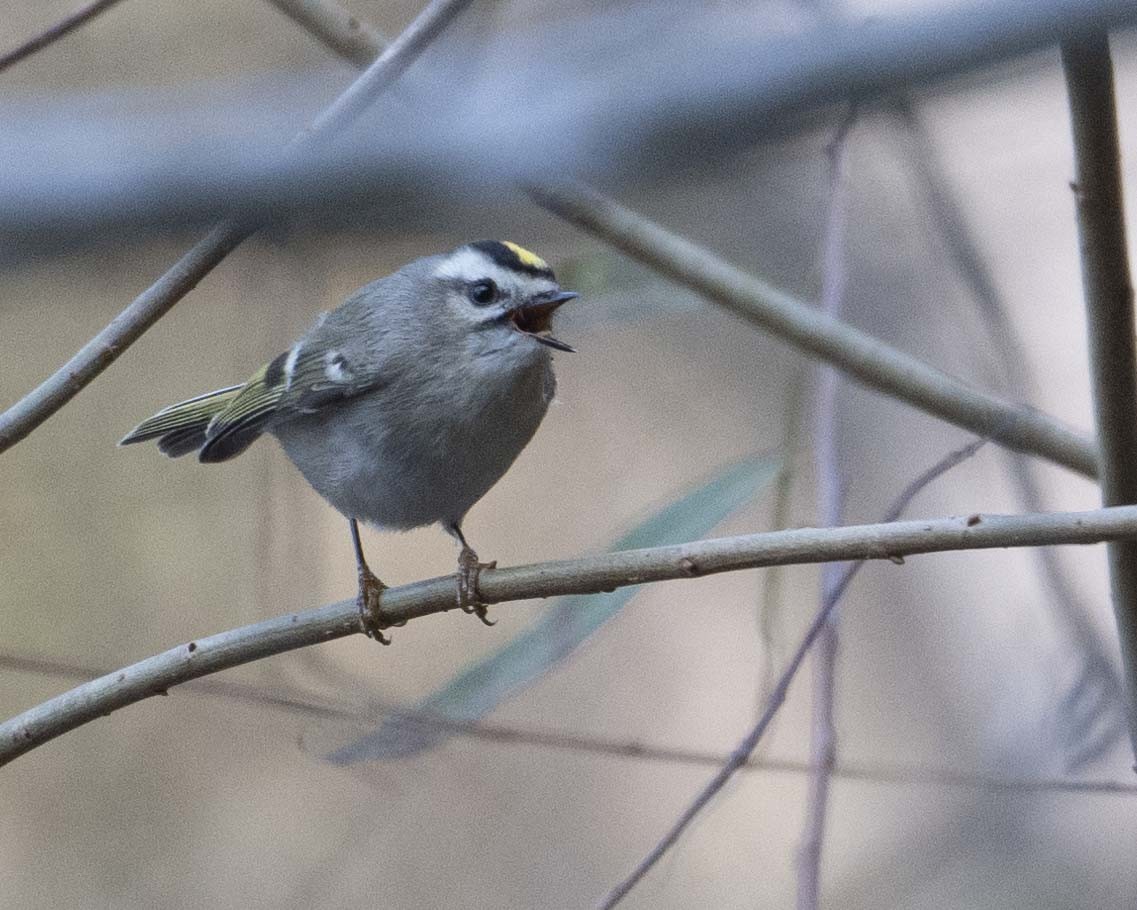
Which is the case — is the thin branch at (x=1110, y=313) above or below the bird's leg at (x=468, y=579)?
above

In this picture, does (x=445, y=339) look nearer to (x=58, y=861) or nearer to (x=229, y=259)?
(x=229, y=259)

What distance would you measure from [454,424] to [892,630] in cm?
313

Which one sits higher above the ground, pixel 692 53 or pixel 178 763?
pixel 692 53

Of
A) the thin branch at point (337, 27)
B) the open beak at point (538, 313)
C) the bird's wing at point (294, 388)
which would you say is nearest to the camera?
the thin branch at point (337, 27)

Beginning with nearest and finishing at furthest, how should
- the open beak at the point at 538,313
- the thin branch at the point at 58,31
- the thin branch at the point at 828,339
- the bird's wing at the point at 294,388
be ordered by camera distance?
1. the thin branch at the point at 58,31
2. the thin branch at the point at 828,339
3. the open beak at the point at 538,313
4. the bird's wing at the point at 294,388

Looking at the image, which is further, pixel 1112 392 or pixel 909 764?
pixel 909 764

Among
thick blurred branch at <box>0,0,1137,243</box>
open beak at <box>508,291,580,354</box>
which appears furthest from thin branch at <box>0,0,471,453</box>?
thick blurred branch at <box>0,0,1137,243</box>

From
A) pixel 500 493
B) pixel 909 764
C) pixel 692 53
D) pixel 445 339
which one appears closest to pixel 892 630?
pixel 909 764

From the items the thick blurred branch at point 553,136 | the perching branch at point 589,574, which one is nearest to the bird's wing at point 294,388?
the perching branch at point 589,574

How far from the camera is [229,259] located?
4.41 ft

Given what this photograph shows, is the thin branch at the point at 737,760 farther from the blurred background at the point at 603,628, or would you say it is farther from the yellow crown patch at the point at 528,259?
the blurred background at the point at 603,628

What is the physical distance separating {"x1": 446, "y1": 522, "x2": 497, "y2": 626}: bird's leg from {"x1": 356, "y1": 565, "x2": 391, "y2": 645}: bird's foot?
0.12m

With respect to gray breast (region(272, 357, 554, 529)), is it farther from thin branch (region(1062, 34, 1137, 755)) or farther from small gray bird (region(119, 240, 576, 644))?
thin branch (region(1062, 34, 1137, 755))

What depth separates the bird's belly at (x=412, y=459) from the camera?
7.76 ft
